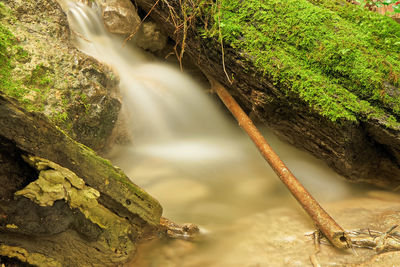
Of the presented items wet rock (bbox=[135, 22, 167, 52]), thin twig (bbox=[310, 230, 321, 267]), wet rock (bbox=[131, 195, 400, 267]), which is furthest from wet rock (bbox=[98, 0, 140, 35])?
thin twig (bbox=[310, 230, 321, 267])

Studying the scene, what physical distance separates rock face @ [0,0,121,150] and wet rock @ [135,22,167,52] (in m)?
1.70

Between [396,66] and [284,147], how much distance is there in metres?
1.83

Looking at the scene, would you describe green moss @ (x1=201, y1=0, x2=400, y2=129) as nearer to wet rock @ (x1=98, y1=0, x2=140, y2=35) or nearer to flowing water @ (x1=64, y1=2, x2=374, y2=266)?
→ flowing water @ (x1=64, y1=2, x2=374, y2=266)

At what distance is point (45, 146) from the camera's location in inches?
68.2

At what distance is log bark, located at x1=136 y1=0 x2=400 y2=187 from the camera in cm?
304

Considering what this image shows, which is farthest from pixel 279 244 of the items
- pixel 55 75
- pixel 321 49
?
pixel 55 75

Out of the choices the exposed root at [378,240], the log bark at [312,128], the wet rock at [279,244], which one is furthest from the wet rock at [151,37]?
the exposed root at [378,240]

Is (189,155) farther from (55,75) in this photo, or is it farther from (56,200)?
(56,200)

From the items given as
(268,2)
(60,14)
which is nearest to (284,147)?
(268,2)

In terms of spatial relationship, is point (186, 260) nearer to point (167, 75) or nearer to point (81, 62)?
point (81, 62)

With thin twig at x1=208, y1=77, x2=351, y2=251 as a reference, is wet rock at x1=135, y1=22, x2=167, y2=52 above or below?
above

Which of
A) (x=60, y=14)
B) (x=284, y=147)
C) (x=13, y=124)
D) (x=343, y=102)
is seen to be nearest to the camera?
(x=13, y=124)

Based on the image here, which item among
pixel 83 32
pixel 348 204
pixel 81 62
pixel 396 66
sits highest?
pixel 83 32

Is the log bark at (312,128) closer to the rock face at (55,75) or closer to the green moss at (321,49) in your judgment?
the green moss at (321,49)
